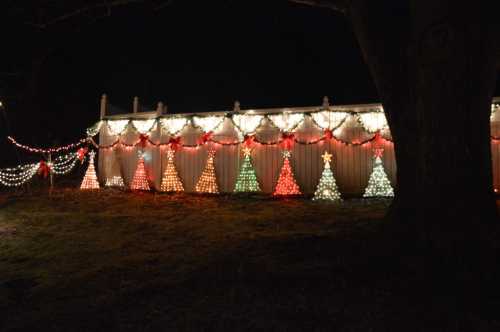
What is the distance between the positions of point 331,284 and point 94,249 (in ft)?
11.6

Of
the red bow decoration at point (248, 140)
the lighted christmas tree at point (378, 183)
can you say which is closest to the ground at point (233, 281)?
the lighted christmas tree at point (378, 183)

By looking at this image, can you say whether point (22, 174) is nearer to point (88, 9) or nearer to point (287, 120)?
point (88, 9)

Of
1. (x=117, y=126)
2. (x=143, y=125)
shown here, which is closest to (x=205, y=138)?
(x=143, y=125)

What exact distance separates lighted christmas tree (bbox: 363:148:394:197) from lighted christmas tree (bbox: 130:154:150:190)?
6481 mm

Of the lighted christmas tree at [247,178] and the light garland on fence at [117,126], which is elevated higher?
the light garland on fence at [117,126]

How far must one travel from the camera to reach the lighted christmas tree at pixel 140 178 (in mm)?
11961

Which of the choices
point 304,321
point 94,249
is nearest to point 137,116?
point 94,249

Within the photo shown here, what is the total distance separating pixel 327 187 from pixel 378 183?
4.33 feet

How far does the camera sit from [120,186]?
1249 cm

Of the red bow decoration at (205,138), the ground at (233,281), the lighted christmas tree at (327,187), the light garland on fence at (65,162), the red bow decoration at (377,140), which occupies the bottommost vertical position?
the ground at (233,281)

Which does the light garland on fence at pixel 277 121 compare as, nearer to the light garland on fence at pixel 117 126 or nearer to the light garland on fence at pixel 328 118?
the light garland on fence at pixel 328 118

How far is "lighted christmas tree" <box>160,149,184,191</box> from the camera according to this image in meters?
11.7

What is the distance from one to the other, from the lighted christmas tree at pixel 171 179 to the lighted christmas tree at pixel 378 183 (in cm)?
541

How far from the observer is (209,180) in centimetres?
1139
